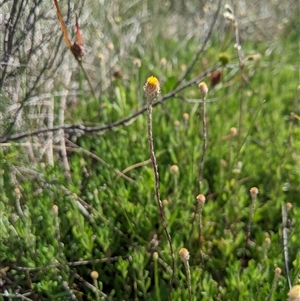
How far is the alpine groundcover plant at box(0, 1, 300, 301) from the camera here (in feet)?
4.29

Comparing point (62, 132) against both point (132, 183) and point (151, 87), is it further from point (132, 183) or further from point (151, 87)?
point (151, 87)

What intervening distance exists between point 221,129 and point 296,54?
1233 millimetres

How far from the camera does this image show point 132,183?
1.69 m

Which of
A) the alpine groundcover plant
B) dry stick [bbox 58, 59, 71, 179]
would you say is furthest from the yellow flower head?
dry stick [bbox 58, 59, 71, 179]

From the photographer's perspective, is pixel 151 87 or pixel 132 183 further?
pixel 132 183

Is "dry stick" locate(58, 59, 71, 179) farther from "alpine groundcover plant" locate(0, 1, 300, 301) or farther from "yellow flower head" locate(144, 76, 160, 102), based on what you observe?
"yellow flower head" locate(144, 76, 160, 102)

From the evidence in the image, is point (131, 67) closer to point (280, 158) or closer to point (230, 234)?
point (280, 158)

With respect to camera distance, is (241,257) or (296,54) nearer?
(241,257)

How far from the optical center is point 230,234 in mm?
1476

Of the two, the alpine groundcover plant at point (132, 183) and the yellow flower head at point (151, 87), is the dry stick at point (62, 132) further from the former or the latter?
the yellow flower head at point (151, 87)

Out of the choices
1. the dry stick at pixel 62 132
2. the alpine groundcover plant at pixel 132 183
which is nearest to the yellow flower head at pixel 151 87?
the alpine groundcover plant at pixel 132 183

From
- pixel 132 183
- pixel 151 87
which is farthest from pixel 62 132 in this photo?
pixel 151 87

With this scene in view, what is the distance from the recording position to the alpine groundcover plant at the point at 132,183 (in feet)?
4.29

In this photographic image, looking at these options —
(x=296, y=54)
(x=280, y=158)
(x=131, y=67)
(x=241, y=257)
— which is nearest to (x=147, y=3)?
(x=131, y=67)
